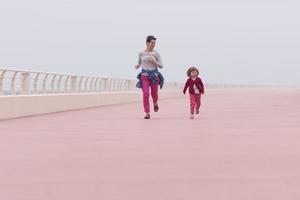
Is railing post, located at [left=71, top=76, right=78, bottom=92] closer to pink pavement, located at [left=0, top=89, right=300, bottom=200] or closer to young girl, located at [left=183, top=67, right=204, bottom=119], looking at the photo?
young girl, located at [left=183, top=67, right=204, bottom=119]

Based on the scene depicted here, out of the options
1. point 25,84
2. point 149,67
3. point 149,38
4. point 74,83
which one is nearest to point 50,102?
point 25,84

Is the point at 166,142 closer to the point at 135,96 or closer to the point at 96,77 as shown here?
the point at 96,77

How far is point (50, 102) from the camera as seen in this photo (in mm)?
19203

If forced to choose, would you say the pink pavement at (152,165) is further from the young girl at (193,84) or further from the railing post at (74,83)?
the railing post at (74,83)

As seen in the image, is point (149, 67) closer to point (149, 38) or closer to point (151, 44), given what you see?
point (151, 44)

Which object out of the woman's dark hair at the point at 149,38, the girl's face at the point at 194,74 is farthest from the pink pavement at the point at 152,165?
the girl's face at the point at 194,74

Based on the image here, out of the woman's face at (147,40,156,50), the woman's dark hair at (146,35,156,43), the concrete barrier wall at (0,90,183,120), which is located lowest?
the concrete barrier wall at (0,90,183,120)

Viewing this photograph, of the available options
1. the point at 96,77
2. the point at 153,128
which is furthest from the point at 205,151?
the point at 96,77

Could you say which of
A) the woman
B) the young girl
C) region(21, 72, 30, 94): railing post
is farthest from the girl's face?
region(21, 72, 30, 94): railing post

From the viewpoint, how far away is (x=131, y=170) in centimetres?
614

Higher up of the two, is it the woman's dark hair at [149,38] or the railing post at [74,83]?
the woman's dark hair at [149,38]

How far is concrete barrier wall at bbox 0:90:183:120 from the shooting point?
1566 cm

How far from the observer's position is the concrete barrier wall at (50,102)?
1566cm

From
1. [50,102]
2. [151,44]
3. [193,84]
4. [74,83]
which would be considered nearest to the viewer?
[151,44]
